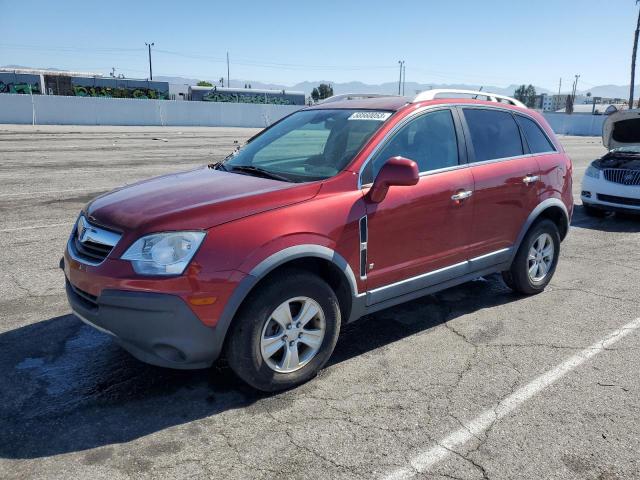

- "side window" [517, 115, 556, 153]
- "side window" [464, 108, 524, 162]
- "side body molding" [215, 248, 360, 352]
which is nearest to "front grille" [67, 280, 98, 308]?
"side body molding" [215, 248, 360, 352]

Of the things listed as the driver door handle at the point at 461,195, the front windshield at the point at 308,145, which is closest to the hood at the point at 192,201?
the front windshield at the point at 308,145

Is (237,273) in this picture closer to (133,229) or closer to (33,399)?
(133,229)

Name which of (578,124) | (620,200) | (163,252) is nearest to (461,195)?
(163,252)

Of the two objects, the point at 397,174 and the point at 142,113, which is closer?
the point at 397,174

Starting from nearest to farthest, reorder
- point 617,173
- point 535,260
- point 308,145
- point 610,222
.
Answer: point 308,145
point 535,260
point 617,173
point 610,222

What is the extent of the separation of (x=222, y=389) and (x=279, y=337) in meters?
0.53

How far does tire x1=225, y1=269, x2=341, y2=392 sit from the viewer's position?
10.6 feet

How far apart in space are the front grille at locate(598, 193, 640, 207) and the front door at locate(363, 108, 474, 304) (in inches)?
223

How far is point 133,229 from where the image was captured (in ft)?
10.4

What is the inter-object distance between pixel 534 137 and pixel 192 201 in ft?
11.5

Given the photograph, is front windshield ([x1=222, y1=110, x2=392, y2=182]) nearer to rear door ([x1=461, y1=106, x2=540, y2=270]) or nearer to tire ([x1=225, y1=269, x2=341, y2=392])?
tire ([x1=225, y1=269, x2=341, y2=392])

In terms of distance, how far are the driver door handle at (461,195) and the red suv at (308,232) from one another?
2cm

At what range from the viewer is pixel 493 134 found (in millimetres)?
4871

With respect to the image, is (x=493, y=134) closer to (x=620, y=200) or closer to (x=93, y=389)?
(x=93, y=389)
